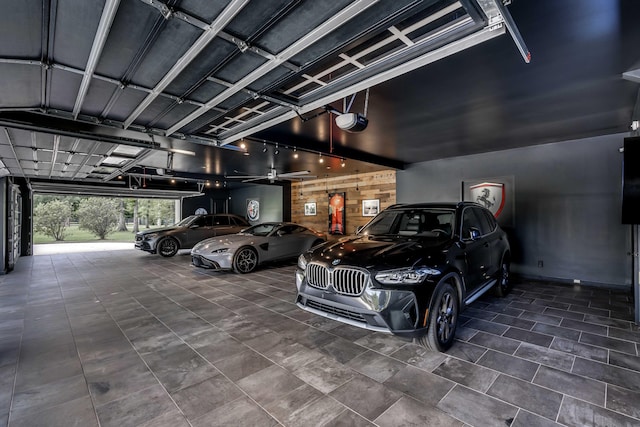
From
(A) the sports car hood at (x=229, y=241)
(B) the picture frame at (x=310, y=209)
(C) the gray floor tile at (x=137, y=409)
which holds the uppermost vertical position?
(B) the picture frame at (x=310, y=209)

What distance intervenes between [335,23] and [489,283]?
379 centimetres

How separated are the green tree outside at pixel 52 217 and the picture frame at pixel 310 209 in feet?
51.6

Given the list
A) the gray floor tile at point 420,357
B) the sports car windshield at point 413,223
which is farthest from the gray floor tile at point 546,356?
the sports car windshield at point 413,223

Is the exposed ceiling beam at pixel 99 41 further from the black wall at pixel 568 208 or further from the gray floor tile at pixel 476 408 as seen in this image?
the black wall at pixel 568 208

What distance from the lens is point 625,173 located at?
10.1 ft

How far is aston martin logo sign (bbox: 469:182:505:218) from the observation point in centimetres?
642

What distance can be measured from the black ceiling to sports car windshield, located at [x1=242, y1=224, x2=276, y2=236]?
2.62m

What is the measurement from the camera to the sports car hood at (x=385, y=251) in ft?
8.41

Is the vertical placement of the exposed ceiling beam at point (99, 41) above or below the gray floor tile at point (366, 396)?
above

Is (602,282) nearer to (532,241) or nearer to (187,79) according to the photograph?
(532,241)

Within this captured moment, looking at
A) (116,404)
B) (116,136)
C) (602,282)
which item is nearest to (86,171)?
(116,136)

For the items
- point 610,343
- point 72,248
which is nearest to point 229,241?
point 610,343

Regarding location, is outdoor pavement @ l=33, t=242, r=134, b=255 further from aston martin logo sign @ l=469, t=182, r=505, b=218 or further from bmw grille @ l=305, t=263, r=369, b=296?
aston martin logo sign @ l=469, t=182, r=505, b=218

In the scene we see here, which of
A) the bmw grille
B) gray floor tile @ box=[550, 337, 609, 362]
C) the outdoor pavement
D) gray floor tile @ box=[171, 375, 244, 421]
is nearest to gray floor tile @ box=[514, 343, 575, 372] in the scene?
gray floor tile @ box=[550, 337, 609, 362]
